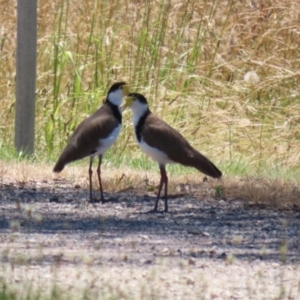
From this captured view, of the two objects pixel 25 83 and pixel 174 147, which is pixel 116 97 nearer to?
pixel 174 147

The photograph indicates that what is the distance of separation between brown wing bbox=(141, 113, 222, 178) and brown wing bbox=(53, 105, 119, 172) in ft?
1.68

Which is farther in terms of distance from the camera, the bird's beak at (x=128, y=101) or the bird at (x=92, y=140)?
the bird's beak at (x=128, y=101)

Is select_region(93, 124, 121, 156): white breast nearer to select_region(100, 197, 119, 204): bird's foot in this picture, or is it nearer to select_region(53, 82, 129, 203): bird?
select_region(53, 82, 129, 203): bird

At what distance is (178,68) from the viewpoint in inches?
521

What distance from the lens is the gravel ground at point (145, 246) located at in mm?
5613

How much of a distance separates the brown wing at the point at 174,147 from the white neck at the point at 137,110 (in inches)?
11.6

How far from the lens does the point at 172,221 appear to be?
788cm

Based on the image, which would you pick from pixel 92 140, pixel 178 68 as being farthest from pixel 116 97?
pixel 178 68

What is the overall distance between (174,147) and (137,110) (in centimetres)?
64

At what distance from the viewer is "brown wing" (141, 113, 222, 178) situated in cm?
849

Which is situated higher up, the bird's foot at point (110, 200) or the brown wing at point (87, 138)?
the brown wing at point (87, 138)

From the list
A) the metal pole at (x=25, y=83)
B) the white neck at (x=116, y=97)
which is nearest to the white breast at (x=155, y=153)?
the white neck at (x=116, y=97)

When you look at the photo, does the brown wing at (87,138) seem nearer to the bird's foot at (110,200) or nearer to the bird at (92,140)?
the bird at (92,140)

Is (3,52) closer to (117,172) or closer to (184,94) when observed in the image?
(184,94)
